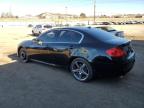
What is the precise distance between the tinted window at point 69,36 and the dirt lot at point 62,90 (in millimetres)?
1101

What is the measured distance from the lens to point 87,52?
6539 mm

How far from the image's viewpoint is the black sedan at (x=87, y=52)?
6266 mm

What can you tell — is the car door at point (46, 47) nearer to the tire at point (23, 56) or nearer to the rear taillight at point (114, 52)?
the tire at point (23, 56)

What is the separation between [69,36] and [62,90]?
1.85 m

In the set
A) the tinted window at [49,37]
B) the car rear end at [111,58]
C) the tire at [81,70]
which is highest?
the tinted window at [49,37]

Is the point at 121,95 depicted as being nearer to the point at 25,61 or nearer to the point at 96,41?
the point at 96,41

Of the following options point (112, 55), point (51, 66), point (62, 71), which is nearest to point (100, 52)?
point (112, 55)

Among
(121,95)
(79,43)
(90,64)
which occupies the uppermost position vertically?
(79,43)

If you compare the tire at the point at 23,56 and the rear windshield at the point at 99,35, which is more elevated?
the rear windshield at the point at 99,35

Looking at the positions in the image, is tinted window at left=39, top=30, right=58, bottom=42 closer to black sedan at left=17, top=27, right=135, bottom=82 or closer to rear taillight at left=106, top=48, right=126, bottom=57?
black sedan at left=17, top=27, right=135, bottom=82

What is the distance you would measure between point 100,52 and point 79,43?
2.53ft

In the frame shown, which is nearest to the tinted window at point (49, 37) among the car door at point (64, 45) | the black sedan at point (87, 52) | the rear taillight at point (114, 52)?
the black sedan at point (87, 52)

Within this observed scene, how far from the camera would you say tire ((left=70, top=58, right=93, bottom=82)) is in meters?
6.57

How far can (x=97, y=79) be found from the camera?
23.0 ft
